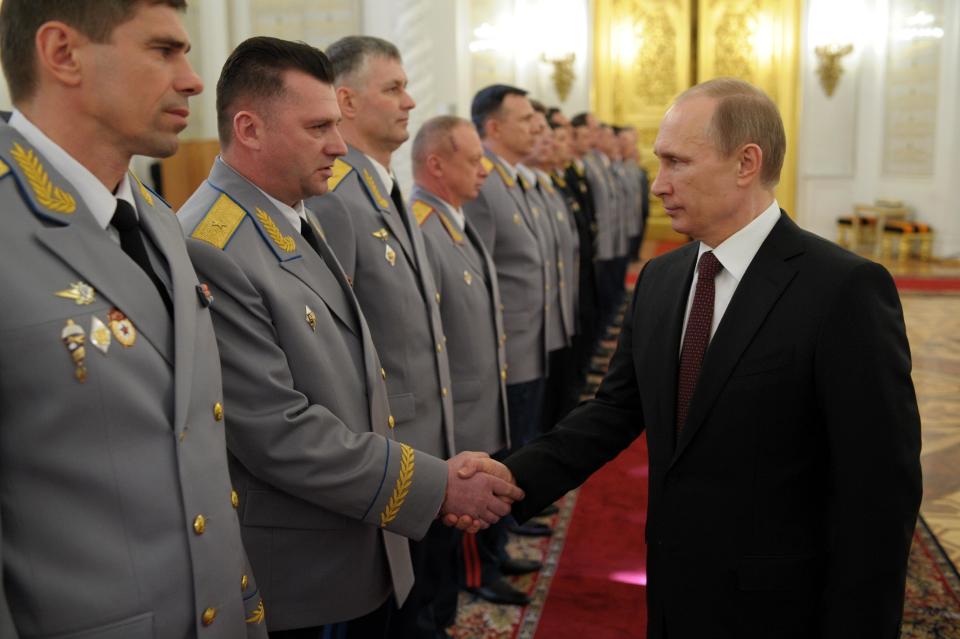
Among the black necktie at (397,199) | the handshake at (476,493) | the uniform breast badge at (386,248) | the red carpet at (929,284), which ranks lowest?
the red carpet at (929,284)

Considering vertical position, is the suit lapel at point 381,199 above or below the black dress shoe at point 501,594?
above

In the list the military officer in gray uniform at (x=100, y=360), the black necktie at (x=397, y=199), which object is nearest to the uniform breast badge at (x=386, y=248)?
the black necktie at (x=397, y=199)

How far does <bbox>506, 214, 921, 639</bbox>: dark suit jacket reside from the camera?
158cm

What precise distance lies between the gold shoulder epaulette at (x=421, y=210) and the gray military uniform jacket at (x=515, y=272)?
0.78 meters

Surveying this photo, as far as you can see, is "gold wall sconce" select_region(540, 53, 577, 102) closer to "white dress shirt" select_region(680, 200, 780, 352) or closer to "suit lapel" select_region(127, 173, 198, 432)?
"white dress shirt" select_region(680, 200, 780, 352)

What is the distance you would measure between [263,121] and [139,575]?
104cm

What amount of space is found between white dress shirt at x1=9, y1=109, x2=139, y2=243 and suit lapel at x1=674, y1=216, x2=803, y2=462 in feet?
3.40

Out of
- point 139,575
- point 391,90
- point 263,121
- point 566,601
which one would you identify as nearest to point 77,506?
point 139,575

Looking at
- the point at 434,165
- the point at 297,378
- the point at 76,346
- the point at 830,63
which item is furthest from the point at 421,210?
the point at 830,63

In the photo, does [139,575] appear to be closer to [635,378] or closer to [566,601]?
[635,378]

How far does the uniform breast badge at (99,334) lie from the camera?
127cm

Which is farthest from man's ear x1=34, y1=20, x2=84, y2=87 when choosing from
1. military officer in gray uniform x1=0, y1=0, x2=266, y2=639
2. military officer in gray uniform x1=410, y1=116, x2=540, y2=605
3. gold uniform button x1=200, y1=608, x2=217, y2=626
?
military officer in gray uniform x1=410, y1=116, x2=540, y2=605

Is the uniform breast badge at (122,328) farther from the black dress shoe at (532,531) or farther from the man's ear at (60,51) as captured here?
the black dress shoe at (532,531)

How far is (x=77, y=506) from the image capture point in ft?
4.12
